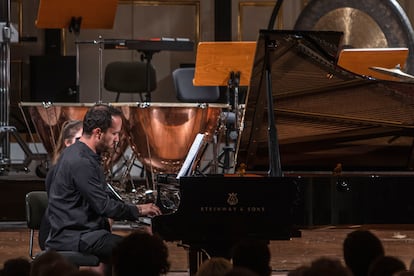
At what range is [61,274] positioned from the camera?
296 cm

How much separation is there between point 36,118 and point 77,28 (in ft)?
3.78

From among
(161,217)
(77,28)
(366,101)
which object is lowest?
(161,217)

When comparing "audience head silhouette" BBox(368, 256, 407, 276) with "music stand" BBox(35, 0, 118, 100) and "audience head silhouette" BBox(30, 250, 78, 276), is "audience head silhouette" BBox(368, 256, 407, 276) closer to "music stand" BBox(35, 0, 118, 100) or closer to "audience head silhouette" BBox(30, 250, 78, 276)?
"audience head silhouette" BBox(30, 250, 78, 276)

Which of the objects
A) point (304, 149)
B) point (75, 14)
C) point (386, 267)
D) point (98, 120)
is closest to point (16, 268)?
point (386, 267)

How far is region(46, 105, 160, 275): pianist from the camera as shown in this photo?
466 centimetres

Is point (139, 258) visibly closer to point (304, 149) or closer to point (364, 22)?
point (304, 149)

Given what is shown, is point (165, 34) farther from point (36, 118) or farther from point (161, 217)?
point (161, 217)

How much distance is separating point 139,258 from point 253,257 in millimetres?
465

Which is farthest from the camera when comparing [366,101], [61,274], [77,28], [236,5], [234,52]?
[236,5]

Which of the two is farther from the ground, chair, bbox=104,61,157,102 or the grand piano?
chair, bbox=104,61,157,102

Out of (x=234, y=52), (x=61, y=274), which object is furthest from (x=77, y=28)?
(x=61, y=274)

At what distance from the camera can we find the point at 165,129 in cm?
733

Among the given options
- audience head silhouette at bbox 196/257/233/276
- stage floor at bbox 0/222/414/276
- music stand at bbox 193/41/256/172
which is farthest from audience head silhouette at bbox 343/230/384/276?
music stand at bbox 193/41/256/172

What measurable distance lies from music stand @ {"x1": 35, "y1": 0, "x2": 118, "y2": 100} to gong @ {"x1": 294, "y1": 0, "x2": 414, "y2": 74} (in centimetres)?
231
